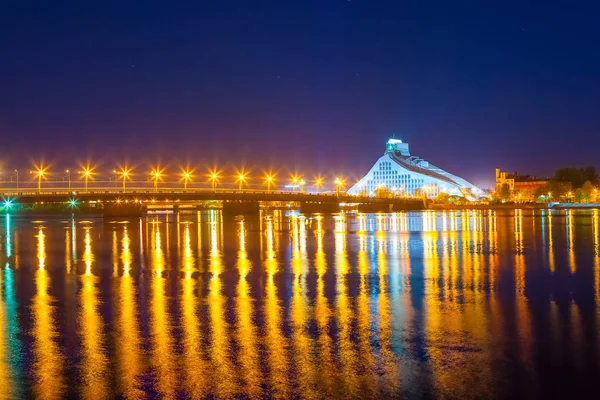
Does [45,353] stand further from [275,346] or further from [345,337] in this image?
[345,337]

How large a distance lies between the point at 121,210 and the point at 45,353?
8045cm

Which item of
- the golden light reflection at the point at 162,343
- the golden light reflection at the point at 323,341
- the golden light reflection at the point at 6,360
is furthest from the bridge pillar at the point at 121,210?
the golden light reflection at the point at 6,360

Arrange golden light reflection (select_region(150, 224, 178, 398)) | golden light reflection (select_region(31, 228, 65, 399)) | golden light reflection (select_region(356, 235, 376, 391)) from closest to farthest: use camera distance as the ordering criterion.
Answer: golden light reflection (select_region(31, 228, 65, 399)) → golden light reflection (select_region(150, 224, 178, 398)) → golden light reflection (select_region(356, 235, 376, 391))

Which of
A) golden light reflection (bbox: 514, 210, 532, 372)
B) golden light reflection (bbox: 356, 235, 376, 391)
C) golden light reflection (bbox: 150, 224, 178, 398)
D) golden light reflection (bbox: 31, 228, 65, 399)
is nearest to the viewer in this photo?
golden light reflection (bbox: 31, 228, 65, 399)

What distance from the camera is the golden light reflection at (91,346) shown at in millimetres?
7824

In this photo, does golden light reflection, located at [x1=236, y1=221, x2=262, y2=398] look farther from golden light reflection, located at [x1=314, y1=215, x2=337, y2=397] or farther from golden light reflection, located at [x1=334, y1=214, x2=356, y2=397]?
golden light reflection, located at [x1=334, y1=214, x2=356, y2=397]

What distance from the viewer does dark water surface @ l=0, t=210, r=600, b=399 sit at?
785cm

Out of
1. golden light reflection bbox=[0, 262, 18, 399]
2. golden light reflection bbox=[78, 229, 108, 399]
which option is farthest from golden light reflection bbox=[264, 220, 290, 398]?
golden light reflection bbox=[0, 262, 18, 399]

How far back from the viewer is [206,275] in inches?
739

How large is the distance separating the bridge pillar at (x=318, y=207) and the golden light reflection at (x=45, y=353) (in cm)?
9519

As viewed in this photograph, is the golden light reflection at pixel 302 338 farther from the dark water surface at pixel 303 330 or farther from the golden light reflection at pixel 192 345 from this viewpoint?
the golden light reflection at pixel 192 345

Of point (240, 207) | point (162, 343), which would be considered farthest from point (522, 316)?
point (240, 207)

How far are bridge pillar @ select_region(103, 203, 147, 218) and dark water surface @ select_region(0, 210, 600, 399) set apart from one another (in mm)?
65823

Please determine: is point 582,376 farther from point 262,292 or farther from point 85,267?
point 85,267
